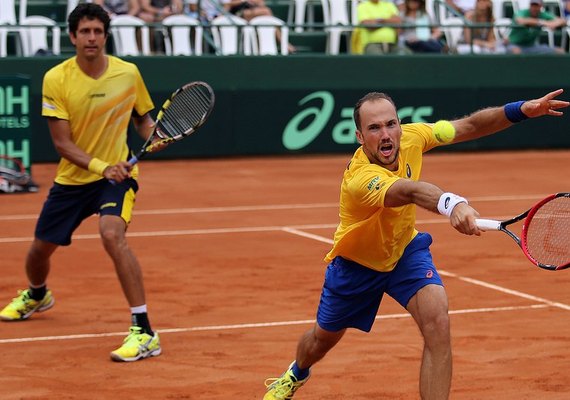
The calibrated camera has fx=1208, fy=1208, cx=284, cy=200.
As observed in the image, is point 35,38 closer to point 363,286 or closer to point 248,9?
point 248,9

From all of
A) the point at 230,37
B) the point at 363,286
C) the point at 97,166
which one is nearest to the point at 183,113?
the point at 97,166

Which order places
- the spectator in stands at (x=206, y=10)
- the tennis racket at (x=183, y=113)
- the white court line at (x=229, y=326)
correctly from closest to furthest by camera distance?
the tennis racket at (x=183, y=113)
the white court line at (x=229, y=326)
the spectator in stands at (x=206, y=10)

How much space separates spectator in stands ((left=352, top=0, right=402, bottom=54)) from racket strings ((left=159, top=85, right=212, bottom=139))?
35.8 feet

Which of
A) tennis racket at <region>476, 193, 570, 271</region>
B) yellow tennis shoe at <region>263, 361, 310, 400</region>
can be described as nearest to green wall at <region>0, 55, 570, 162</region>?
yellow tennis shoe at <region>263, 361, 310, 400</region>

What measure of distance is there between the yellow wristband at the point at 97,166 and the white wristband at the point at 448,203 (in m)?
3.01

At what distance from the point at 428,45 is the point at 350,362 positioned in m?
12.4

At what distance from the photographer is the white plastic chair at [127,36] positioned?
1728 centimetres

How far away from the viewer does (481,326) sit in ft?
26.4

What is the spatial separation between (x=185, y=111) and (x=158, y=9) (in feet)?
33.7

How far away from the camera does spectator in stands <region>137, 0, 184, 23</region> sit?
1766 cm

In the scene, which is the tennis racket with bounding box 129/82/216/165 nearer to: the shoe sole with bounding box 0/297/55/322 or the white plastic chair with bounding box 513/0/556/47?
the shoe sole with bounding box 0/297/55/322

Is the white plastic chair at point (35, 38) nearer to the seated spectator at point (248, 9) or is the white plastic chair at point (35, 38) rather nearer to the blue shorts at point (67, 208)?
the seated spectator at point (248, 9)

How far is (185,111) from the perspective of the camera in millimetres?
7840

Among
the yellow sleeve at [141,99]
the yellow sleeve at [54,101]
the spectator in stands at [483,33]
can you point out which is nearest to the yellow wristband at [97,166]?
the yellow sleeve at [54,101]
